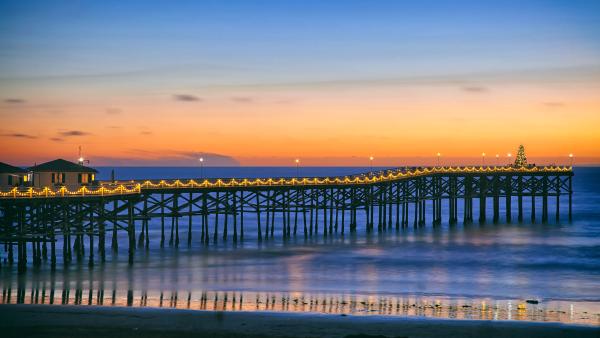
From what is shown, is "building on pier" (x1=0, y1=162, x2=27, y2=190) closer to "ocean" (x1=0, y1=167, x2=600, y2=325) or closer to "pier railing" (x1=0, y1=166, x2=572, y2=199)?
"pier railing" (x1=0, y1=166, x2=572, y2=199)

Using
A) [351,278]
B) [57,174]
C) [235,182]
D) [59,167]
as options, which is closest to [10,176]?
[57,174]

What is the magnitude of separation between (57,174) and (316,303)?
25.0m

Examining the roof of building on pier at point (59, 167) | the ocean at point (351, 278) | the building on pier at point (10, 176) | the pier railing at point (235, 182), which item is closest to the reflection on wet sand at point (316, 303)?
the ocean at point (351, 278)

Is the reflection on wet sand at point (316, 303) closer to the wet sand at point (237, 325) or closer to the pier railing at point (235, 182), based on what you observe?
the wet sand at point (237, 325)

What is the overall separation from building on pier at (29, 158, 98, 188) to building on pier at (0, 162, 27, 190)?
2.39ft

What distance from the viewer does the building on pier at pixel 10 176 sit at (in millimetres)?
51656

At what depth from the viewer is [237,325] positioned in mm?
31109

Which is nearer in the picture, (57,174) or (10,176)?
(10,176)

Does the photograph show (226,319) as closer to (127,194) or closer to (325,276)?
(325,276)

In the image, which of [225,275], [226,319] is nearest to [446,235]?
[225,275]

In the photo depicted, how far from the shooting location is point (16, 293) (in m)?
39.1

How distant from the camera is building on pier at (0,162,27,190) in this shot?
51.7m

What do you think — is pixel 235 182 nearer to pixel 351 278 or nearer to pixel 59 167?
pixel 59 167

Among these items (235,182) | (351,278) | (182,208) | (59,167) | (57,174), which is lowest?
(351,278)
